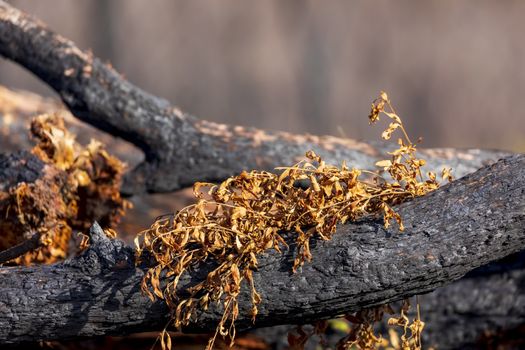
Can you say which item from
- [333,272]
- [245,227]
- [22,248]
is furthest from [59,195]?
[333,272]

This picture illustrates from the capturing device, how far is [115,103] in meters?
4.02

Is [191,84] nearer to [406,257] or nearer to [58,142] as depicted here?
[58,142]

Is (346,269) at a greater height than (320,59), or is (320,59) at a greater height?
(320,59)

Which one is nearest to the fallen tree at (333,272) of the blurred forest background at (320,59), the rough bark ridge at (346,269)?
the rough bark ridge at (346,269)

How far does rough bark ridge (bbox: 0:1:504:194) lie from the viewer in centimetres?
401

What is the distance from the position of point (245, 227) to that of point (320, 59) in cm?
537

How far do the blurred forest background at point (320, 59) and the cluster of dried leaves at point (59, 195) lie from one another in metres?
3.39

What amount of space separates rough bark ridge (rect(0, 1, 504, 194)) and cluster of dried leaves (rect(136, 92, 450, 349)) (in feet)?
4.70

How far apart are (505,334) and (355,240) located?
76.7 inches

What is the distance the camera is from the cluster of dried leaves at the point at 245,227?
243cm

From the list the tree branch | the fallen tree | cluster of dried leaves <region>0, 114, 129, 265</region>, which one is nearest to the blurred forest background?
cluster of dried leaves <region>0, 114, 129, 265</region>

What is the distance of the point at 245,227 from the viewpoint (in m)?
2.49

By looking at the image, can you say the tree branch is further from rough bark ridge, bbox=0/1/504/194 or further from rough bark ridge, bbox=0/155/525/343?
rough bark ridge, bbox=0/1/504/194

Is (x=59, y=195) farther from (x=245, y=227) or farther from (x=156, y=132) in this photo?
(x=245, y=227)
